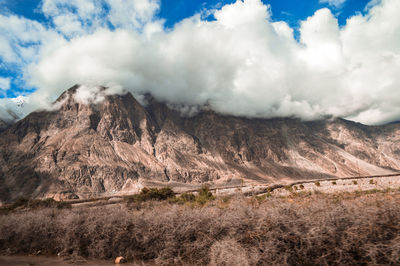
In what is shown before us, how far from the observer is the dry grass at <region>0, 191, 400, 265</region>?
6.12m

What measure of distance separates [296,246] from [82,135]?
15758 centimetres

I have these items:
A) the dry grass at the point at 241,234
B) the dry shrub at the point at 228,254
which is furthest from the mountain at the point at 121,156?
the dry shrub at the point at 228,254

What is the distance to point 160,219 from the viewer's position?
29.3ft

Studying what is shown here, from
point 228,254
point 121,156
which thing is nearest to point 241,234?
point 228,254

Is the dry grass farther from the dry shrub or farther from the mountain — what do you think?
the mountain

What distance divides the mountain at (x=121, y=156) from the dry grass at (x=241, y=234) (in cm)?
11181

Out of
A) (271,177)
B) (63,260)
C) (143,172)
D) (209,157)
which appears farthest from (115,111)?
(63,260)

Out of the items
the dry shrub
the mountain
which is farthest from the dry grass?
the mountain

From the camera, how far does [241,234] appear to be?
7.37 meters

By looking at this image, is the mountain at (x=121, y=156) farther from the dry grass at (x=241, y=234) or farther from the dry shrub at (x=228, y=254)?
the dry shrub at (x=228, y=254)

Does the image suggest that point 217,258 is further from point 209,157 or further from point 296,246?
point 209,157

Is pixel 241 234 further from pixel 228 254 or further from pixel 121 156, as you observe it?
pixel 121 156

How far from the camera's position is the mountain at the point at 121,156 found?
12119cm

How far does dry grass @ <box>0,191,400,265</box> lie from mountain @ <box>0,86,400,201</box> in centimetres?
11181
